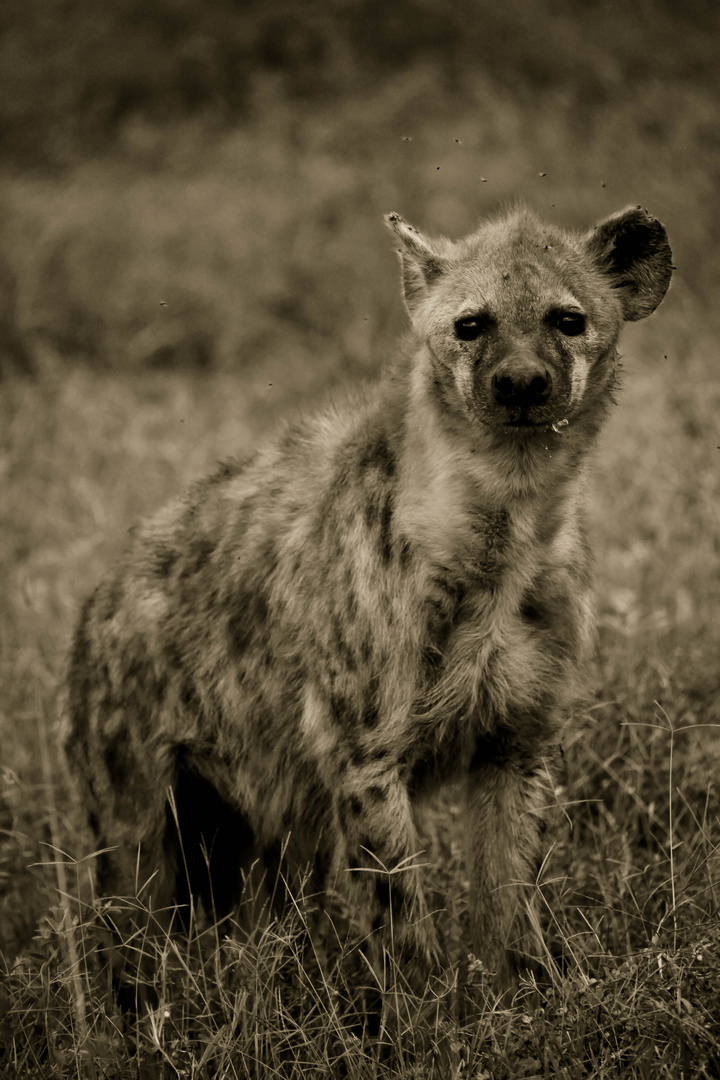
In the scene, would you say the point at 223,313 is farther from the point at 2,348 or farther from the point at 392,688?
the point at 392,688

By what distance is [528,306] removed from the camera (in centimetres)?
273

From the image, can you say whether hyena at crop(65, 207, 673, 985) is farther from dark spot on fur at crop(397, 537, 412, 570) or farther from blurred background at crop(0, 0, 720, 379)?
blurred background at crop(0, 0, 720, 379)

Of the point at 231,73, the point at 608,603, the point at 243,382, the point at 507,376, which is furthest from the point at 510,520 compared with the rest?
the point at 231,73

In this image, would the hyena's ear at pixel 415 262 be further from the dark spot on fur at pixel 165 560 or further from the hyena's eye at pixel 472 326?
the dark spot on fur at pixel 165 560

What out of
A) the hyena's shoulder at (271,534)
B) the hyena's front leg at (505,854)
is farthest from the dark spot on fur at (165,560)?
the hyena's front leg at (505,854)

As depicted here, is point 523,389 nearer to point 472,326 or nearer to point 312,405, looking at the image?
point 472,326

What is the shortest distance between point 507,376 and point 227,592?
104 cm

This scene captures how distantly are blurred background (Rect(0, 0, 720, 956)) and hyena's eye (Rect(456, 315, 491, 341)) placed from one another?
269 cm

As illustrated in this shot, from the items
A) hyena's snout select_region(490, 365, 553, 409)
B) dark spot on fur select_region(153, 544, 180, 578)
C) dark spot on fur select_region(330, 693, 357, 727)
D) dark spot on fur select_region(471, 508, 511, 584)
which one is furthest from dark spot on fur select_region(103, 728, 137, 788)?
hyena's snout select_region(490, 365, 553, 409)

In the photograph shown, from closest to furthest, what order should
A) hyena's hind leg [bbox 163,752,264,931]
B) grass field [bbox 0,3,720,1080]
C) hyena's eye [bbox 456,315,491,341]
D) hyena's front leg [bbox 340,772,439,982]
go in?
grass field [bbox 0,3,720,1080], hyena's front leg [bbox 340,772,439,982], hyena's eye [bbox 456,315,491,341], hyena's hind leg [bbox 163,752,264,931]

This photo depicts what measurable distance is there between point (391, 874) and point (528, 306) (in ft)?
4.42

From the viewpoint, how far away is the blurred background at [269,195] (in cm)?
643

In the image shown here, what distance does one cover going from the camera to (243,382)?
25.5ft

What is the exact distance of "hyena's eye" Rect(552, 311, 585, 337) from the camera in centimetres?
277
